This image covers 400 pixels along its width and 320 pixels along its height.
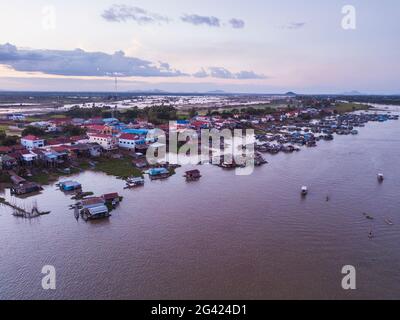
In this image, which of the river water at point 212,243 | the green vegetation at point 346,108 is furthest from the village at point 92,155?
the green vegetation at point 346,108

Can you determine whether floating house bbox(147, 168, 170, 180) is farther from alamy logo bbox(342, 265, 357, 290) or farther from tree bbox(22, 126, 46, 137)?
tree bbox(22, 126, 46, 137)

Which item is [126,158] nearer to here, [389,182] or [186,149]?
[186,149]

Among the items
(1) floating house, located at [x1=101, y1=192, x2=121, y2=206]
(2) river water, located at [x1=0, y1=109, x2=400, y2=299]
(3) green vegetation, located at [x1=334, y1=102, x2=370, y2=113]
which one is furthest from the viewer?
(3) green vegetation, located at [x1=334, y1=102, x2=370, y2=113]

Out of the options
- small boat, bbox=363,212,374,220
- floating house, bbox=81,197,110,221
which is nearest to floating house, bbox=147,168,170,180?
floating house, bbox=81,197,110,221

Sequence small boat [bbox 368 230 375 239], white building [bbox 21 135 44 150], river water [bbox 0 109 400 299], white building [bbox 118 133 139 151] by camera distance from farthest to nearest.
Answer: white building [bbox 118 133 139 151], white building [bbox 21 135 44 150], small boat [bbox 368 230 375 239], river water [bbox 0 109 400 299]

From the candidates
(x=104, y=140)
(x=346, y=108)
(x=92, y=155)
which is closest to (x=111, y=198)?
(x=92, y=155)

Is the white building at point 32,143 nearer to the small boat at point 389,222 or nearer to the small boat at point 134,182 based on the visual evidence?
the small boat at point 134,182

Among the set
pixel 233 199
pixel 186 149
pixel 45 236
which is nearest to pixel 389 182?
pixel 233 199
